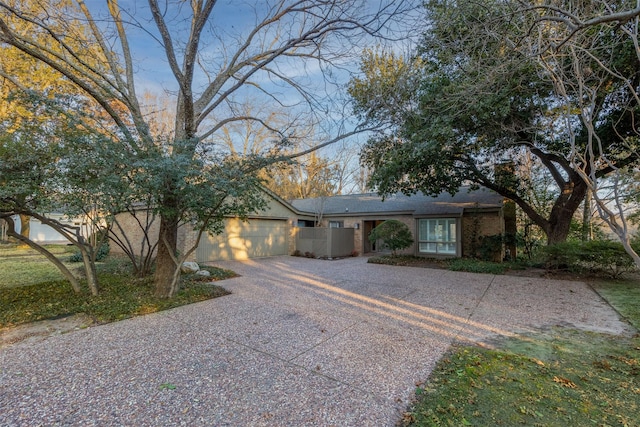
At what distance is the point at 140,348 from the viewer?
3.74 metres

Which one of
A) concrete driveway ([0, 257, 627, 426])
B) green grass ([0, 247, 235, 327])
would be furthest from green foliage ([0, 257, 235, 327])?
concrete driveway ([0, 257, 627, 426])

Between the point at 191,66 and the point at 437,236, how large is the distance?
12.2 meters

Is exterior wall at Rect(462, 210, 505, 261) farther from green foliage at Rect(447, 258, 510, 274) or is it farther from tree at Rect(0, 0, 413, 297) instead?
tree at Rect(0, 0, 413, 297)

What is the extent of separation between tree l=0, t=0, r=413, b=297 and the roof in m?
7.77

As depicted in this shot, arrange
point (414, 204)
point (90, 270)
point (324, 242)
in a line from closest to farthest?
1. point (90, 270)
2. point (324, 242)
3. point (414, 204)

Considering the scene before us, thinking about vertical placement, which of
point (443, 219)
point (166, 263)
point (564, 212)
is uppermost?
point (564, 212)

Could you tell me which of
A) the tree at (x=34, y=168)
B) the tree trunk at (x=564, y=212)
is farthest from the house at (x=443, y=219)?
the tree at (x=34, y=168)

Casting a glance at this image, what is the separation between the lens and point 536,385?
2887 mm

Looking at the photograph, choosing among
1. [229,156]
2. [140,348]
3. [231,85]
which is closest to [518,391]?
[140,348]

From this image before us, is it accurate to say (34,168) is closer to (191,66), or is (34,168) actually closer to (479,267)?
(191,66)

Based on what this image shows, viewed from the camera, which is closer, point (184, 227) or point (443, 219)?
point (184, 227)

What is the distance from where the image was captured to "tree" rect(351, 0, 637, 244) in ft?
18.0

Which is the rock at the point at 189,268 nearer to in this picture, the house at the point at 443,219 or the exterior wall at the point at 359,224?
the house at the point at 443,219

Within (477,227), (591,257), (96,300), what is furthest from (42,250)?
(477,227)
